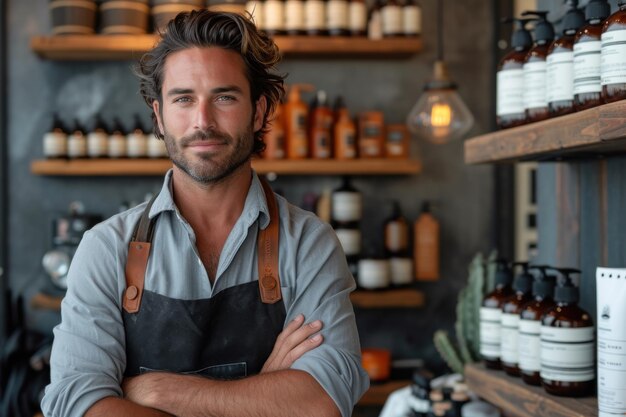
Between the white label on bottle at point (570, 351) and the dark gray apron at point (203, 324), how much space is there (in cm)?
50

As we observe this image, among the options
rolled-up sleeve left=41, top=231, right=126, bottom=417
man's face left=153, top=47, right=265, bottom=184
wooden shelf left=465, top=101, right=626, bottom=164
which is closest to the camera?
wooden shelf left=465, top=101, right=626, bottom=164

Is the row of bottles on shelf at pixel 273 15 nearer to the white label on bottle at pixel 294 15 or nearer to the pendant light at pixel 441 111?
the white label on bottle at pixel 294 15

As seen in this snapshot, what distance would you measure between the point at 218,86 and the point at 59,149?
2.16 metres

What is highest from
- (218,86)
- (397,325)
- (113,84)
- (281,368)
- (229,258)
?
(113,84)

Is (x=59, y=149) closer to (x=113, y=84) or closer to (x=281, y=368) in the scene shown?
(x=113, y=84)

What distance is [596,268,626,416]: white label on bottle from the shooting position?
53.1 inches

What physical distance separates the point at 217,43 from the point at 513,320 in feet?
2.73

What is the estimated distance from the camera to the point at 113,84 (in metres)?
3.70

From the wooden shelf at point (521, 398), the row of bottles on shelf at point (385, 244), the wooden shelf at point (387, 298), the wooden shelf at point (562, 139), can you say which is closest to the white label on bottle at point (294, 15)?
the row of bottles on shelf at point (385, 244)

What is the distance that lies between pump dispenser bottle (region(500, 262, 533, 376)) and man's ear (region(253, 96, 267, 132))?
647mm

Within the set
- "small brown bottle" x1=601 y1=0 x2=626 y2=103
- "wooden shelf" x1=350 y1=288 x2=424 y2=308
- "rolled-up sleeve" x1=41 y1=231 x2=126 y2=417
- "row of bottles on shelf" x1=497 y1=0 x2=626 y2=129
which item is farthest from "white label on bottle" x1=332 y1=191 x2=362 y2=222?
"small brown bottle" x1=601 y1=0 x2=626 y2=103

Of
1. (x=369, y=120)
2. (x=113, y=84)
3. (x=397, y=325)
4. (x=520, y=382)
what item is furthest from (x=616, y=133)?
(x=113, y=84)

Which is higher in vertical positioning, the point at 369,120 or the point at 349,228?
the point at 369,120

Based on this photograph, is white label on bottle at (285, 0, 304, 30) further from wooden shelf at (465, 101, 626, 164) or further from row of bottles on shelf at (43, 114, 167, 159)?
wooden shelf at (465, 101, 626, 164)
